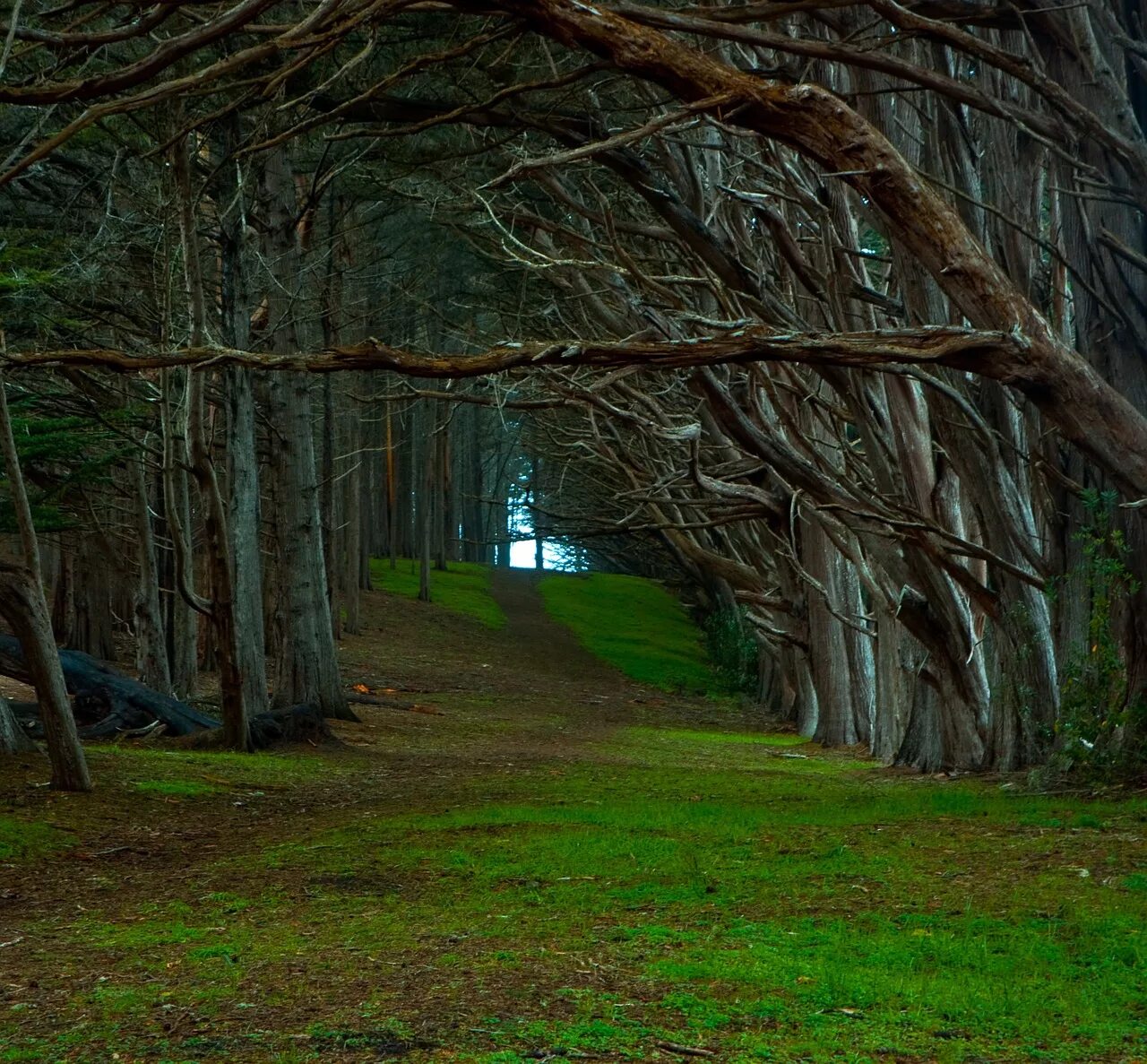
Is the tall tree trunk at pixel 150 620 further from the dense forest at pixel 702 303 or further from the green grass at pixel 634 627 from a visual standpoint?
the green grass at pixel 634 627

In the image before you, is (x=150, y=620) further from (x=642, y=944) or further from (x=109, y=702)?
(x=642, y=944)

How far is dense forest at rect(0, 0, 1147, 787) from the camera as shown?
7891 millimetres

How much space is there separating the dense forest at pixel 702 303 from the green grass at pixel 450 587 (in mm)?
20131

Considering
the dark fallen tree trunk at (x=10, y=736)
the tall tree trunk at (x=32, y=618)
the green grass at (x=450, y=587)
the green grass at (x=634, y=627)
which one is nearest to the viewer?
the tall tree trunk at (x=32, y=618)

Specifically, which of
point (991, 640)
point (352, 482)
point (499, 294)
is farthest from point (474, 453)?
point (991, 640)

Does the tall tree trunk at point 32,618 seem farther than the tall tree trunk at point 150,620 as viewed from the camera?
No

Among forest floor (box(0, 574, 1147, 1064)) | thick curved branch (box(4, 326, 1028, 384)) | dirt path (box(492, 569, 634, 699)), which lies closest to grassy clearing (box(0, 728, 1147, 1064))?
forest floor (box(0, 574, 1147, 1064))

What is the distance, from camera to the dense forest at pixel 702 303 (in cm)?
789

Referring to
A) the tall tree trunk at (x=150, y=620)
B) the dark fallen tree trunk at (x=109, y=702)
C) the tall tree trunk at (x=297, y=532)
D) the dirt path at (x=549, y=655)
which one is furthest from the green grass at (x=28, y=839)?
the dirt path at (x=549, y=655)

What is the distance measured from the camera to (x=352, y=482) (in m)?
35.0

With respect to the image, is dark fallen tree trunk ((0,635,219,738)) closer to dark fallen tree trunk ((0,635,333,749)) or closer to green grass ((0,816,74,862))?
dark fallen tree trunk ((0,635,333,749))

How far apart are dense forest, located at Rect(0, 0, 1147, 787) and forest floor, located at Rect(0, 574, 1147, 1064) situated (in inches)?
61.2

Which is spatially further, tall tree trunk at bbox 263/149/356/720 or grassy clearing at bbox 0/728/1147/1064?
tall tree trunk at bbox 263/149/356/720

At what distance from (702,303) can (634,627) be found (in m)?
32.1
